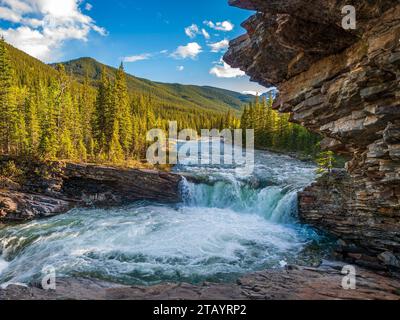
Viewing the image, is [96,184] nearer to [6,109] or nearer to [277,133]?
[6,109]

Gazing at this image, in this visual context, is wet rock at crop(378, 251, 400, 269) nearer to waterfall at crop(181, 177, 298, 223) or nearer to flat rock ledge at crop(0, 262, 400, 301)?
flat rock ledge at crop(0, 262, 400, 301)

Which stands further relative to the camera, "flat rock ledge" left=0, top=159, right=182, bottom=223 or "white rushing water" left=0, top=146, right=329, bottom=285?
"flat rock ledge" left=0, top=159, right=182, bottom=223

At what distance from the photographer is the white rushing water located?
18.7m

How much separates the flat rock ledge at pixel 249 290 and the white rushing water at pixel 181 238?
2794 mm

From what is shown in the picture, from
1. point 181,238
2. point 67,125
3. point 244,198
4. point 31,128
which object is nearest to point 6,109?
point 31,128

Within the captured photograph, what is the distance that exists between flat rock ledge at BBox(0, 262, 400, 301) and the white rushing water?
2794 millimetres

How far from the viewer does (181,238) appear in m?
24.0

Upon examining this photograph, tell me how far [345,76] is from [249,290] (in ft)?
34.1

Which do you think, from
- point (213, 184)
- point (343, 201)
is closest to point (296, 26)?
point (343, 201)

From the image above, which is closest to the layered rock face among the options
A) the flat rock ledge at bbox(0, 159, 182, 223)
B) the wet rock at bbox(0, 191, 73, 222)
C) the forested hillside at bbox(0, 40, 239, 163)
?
the flat rock ledge at bbox(0, 159, 182, 223)

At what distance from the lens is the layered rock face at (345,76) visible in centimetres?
1066

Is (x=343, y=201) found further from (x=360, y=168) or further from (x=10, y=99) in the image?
(x=10, y=99)

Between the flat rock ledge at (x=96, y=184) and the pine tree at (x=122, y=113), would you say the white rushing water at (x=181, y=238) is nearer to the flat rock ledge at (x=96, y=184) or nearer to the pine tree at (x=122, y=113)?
the flat rock ledge at (x=96, y=184)

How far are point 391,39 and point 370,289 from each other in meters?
10.5
